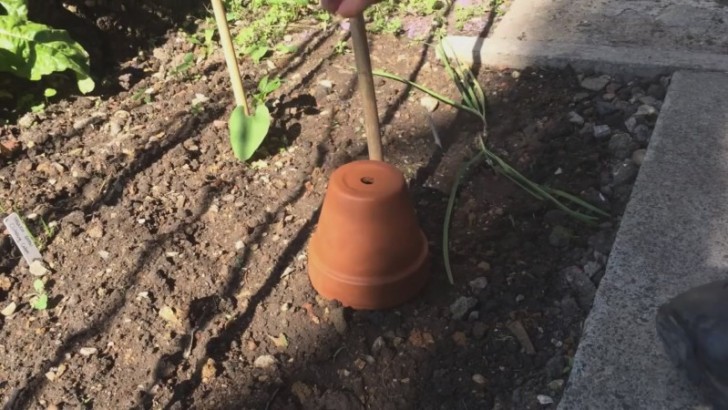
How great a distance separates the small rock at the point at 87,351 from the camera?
207cm

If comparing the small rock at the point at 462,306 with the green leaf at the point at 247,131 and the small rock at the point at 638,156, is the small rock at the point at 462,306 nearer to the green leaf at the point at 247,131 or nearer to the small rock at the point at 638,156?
the small rock at the point at 638,156

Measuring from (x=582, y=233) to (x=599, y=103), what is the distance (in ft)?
2.36

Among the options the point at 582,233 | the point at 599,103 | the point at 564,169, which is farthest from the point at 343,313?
the point at 599,103

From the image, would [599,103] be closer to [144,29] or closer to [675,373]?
[675,373]

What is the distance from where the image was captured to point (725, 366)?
158 centimetres

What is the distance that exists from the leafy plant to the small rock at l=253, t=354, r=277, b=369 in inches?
21.0

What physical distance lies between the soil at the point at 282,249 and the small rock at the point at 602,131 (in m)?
0.04

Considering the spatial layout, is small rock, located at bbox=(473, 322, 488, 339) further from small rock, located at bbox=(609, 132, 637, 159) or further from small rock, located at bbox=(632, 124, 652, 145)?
small rock, located at bbox=(632, 124, 652, 145)

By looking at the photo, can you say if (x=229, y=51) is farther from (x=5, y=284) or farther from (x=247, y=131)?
(x=5, y=284)

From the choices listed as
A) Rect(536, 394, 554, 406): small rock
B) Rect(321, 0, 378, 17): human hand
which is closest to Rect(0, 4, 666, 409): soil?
Rect(536, 394, 554, 406): small rock

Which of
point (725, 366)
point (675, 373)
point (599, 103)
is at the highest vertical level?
point (725, 366)

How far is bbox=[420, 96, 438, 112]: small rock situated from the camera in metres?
2.91

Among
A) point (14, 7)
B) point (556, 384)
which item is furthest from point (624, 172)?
point (14, 7)

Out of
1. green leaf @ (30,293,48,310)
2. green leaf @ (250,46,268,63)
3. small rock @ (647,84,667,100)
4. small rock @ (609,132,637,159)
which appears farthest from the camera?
green leaf @ (250,46,268,63)
